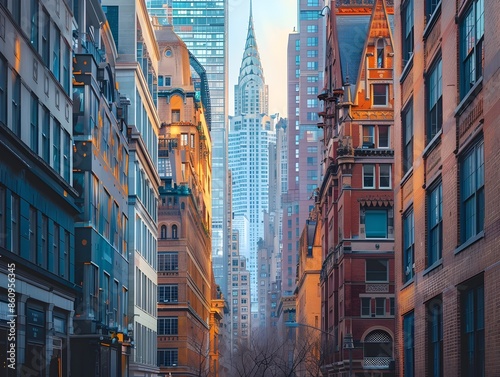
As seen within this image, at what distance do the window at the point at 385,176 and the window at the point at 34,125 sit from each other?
44.0 meters

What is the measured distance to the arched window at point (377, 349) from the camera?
74.5 metres

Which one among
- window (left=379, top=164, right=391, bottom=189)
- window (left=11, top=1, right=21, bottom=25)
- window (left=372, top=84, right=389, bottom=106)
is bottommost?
window (left=11, top=1, right=21, bottom=25)

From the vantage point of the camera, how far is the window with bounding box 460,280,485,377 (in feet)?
85.3

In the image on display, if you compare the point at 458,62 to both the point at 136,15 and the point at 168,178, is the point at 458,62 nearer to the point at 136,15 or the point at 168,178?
the point at 136,15

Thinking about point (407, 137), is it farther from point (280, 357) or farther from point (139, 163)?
point (280, 357)

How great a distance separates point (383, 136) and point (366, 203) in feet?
16.8

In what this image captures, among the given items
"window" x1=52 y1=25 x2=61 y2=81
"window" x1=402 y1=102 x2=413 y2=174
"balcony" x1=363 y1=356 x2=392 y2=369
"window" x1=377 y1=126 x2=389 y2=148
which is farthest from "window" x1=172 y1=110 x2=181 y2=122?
"window" x1=402 y1=102 x2=413 y2=174

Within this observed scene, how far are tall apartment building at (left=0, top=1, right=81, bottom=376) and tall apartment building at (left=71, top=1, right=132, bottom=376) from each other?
14.5ft

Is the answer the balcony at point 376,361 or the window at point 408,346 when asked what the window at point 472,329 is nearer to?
the window at point 408,346

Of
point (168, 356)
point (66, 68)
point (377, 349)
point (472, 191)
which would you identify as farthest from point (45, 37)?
point (168, 356)

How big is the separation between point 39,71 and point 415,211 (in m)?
13.6

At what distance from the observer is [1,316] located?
31188 millimetres

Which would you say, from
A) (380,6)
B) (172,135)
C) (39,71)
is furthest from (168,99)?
(39,71)

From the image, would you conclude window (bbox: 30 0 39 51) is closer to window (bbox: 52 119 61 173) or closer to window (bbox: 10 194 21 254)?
window (bbox: 52 119 61 173)
